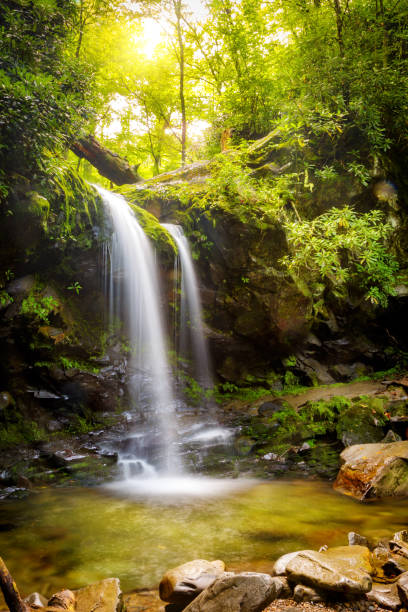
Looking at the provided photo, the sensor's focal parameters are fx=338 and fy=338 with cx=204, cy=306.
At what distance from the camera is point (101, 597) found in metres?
2.57

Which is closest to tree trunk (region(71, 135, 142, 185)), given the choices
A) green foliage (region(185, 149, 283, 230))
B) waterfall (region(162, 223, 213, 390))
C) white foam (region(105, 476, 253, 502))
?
waterfall (region(162, 223, 213, 390))

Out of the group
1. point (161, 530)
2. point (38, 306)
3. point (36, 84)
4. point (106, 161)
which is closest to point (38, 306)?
point (38, 306)

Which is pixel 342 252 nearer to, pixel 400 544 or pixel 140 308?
pixel 140 308

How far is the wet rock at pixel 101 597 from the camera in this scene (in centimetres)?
247

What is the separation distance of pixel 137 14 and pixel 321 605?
1774cm

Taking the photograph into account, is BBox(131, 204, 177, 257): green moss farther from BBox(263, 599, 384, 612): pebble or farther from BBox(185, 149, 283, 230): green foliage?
BBox(263, 599, 384, 612): pebble

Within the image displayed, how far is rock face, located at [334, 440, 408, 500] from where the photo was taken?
468 cm

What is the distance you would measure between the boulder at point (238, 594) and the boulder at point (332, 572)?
0.77ft

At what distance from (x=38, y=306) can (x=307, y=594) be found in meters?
7.16

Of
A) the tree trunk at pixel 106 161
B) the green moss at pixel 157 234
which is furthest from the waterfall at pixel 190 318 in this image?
the tree trunk at pixel 106 161

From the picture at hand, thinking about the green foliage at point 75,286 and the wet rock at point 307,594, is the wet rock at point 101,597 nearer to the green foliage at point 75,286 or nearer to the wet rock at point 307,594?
the wet rock at point 307,594

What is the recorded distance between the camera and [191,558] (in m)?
3.36

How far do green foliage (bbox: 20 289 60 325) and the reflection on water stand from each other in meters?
3.69

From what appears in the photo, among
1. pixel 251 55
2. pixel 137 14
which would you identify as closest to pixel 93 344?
pixel 251 55
